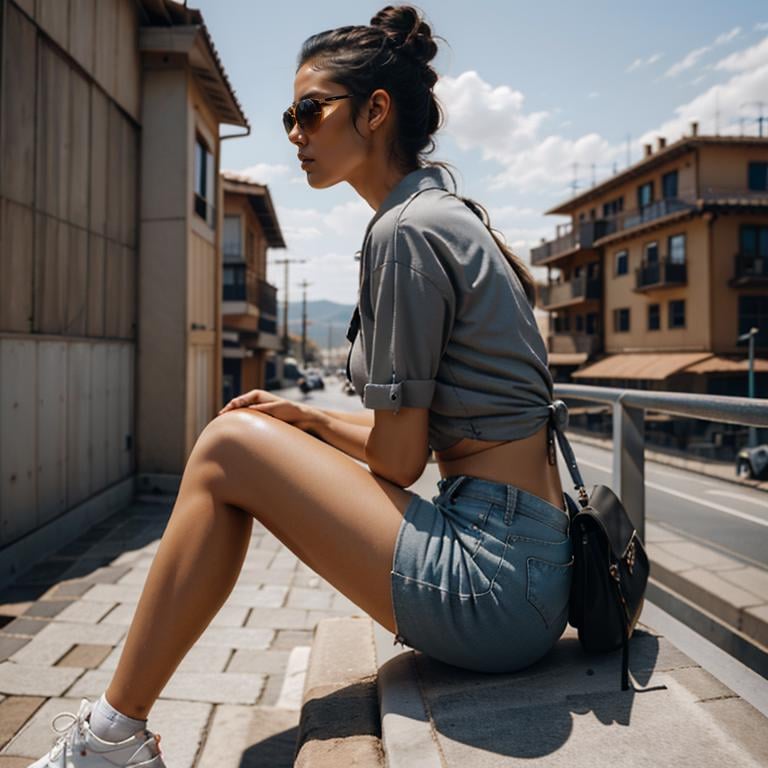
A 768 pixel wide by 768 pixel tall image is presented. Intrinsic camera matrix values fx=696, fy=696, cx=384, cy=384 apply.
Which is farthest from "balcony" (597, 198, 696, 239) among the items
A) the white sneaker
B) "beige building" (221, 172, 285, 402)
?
the white sneaker

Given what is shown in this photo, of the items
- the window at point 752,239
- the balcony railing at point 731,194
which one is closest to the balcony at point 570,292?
the balcony railing at point 731,194

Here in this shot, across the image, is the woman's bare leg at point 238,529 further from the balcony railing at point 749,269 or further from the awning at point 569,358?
the awning at point 569,358

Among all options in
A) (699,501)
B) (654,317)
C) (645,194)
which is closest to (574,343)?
(654,317)

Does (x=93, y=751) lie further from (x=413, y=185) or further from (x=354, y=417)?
(x=413, y=185)

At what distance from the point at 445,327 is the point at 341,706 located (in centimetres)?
102

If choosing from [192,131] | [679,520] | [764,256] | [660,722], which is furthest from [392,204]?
[764,256]

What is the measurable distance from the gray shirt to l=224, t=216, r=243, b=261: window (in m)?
20.7

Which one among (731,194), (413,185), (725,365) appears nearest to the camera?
(413,185)

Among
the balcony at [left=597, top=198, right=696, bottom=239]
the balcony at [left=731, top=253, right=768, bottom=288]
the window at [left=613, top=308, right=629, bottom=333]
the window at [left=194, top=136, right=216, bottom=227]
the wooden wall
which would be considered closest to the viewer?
the wooden wall

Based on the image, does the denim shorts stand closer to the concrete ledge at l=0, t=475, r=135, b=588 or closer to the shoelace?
the shoelace

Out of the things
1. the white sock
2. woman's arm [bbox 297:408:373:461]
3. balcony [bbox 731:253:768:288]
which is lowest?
the white sock

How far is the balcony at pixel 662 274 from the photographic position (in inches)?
1085

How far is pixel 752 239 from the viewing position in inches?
1041

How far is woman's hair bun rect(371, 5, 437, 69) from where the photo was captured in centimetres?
179
